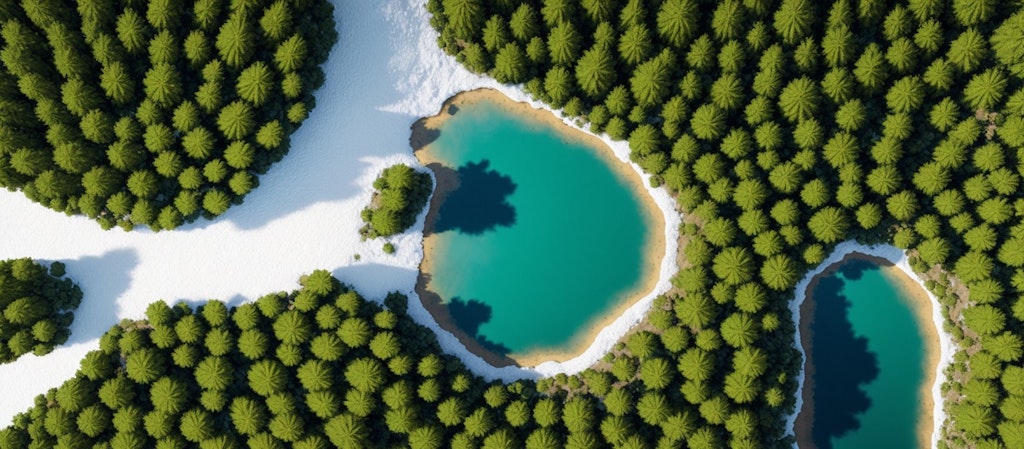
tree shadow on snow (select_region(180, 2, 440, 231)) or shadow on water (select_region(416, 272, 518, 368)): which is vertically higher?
tree shadow on snow (select_region(180, 2, 440, 231))

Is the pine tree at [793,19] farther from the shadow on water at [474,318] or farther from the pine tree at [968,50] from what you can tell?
the shadow on water at [474,318]

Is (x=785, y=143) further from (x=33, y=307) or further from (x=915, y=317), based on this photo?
(x=33, y=307)

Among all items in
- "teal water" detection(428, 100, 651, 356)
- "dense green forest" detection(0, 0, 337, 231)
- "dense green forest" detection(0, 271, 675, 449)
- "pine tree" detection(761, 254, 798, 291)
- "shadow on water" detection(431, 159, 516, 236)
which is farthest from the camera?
"shadow on water" detection(431, 159, 516, 236)

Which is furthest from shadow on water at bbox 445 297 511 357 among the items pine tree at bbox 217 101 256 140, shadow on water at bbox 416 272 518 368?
pine tree at bbox 217 101 256 140

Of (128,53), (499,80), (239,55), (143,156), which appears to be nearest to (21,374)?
(143,156)

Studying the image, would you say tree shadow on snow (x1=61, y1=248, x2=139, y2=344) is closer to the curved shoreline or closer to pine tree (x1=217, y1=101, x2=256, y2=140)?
pine tree (x1=217, y1=101, x2=256, y2=140)

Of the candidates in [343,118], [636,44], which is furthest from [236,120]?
[636,44]

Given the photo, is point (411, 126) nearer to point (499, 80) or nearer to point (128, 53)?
point (499, 80)
